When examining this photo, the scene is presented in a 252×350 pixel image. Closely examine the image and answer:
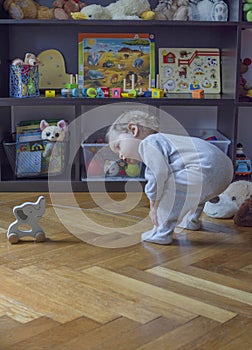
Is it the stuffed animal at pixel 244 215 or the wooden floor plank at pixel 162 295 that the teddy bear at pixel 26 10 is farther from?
the wooden floor plank at pixel 162 295

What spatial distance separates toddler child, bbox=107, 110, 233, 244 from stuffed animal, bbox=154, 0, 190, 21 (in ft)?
2.96

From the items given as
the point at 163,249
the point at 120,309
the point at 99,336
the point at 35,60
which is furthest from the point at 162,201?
the point at 35,60

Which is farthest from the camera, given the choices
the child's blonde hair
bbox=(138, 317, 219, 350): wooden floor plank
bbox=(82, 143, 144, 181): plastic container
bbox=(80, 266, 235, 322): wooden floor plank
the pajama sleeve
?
bbox=(82, 143, 144, 181): plastic container

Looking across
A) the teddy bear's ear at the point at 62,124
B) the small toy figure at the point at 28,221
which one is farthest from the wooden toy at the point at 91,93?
the small toy figure at the point at 28,221

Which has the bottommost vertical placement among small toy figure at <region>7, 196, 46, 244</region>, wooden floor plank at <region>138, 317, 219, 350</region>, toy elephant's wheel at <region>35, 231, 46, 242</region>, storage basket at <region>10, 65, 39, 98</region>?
wooden floor plank at <region>138, 317, 219, 350</region>

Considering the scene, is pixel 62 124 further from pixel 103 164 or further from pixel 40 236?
pixel 40 236

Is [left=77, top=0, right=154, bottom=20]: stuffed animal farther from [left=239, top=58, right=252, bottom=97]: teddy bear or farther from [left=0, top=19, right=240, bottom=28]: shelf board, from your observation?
[left=239, top=58, right=252, bottom=97]: teddy bear

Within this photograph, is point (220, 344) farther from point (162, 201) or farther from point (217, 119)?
point (217, 119)

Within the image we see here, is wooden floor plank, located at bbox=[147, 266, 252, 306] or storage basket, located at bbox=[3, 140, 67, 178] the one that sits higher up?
storage basket, located at bbox=[3, 140, 67, 178]

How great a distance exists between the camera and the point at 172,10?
8.91 feet

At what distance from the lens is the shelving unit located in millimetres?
2518

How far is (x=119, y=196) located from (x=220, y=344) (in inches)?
52.7

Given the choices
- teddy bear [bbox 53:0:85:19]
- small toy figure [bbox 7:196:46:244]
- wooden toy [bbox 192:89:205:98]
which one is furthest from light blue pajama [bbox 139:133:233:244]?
teddy bear [bbox 53:0:85:19]

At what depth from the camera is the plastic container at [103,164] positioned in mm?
2607
